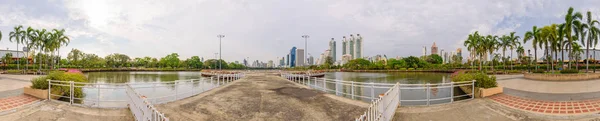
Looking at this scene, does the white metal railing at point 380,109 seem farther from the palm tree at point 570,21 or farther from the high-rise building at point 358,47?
the high-rise building at point 358,47

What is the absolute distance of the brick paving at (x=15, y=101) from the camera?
8.62m

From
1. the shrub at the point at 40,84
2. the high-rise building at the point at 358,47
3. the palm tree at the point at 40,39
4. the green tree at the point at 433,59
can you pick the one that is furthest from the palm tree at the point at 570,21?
the high-rise building at the point at 358,47

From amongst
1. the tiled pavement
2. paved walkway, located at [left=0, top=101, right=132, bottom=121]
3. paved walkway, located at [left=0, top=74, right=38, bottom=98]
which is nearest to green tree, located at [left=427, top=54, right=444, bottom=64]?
the tiled pavement

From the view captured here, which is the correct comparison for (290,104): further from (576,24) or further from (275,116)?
(576,24)

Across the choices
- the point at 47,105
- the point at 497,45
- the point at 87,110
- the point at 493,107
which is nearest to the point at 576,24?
the point at 497,45

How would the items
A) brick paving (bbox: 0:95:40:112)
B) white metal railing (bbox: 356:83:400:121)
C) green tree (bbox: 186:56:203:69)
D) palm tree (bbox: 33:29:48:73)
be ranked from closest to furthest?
white metal railing (bbox: 356:83:400:121), brick paving (bbox: 0:95:40:112), palm tree (bbox: 33:29:48:73), green tree (bbox: 186:56:203:69)

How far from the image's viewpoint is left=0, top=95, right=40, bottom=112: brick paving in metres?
→ 8.62

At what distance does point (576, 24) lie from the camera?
23078mm

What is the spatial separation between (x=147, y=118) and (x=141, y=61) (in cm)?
9785

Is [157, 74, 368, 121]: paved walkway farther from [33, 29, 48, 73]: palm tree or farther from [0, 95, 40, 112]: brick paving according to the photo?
[33, 29, 48, 73]: palm tree

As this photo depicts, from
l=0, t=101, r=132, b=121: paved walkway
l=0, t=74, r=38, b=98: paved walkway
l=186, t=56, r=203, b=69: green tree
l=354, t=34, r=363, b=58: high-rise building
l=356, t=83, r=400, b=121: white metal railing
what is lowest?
l=0, t=101, r=132, b=121: paved walkway

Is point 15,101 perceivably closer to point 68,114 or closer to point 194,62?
point 68,114

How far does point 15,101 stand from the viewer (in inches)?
373

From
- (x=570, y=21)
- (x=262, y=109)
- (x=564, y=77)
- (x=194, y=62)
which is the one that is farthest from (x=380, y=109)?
(x=194, y=62)
